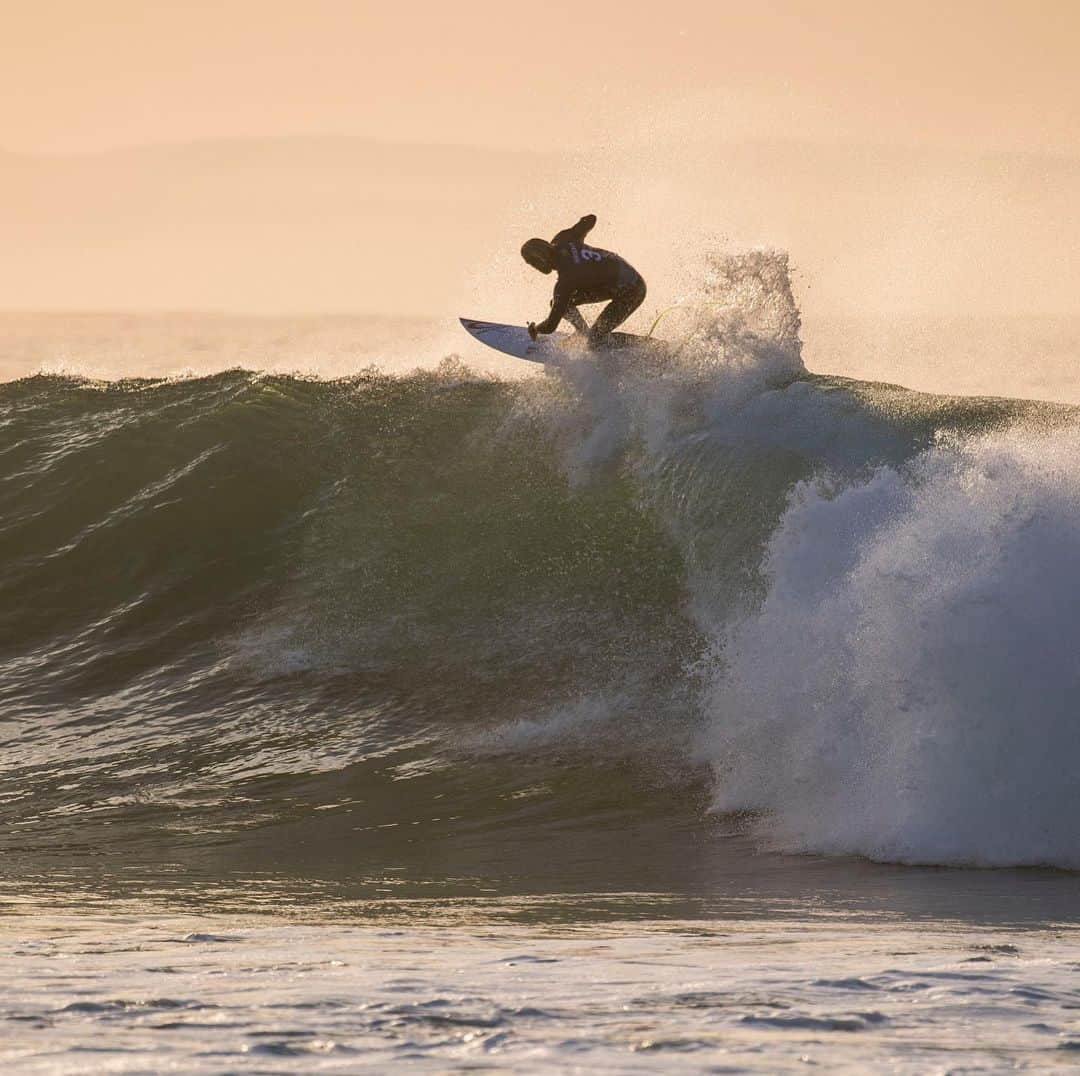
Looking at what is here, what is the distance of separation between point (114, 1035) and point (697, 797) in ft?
18.1

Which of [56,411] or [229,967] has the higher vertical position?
[56,411]

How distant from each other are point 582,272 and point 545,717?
157 inches

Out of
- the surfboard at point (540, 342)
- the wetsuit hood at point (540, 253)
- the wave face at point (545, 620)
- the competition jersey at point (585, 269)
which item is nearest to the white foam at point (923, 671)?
the wave face at point (545, 620)

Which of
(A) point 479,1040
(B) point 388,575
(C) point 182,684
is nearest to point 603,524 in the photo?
(B) point 388,575

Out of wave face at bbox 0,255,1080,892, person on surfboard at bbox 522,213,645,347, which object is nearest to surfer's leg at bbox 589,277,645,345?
person on surfboard at bbox 522,213,645,347

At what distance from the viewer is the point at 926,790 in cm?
763

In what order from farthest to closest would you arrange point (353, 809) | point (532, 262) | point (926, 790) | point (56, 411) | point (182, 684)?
1. point (56, 411)
2. point (532, 262)
3. point (182, 684)
4. point (353, 809)
5. point (926, 790)

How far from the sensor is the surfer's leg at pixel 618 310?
12617 millimetres

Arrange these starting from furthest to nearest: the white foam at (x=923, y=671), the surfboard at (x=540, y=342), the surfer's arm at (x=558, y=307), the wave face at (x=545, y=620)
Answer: the surfboard at (x=540, y=342) → the surfer's arm at (x=558, y=307) → the wave face at (x=545, y=620) → the white foam at (x=923, y=671)

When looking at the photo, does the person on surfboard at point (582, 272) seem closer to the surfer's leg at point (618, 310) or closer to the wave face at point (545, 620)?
the surfer's leg at point (618, 310)

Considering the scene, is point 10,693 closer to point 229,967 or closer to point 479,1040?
point 229,967

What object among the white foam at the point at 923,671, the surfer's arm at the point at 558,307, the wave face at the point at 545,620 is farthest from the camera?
the surfer's arm at the point at 558,307

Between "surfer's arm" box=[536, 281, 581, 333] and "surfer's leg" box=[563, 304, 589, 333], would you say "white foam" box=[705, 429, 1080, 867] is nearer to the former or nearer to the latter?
"surfer's arm" box=[536, 281, 581, 333]

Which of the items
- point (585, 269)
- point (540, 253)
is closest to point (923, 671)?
point (585, 269)
